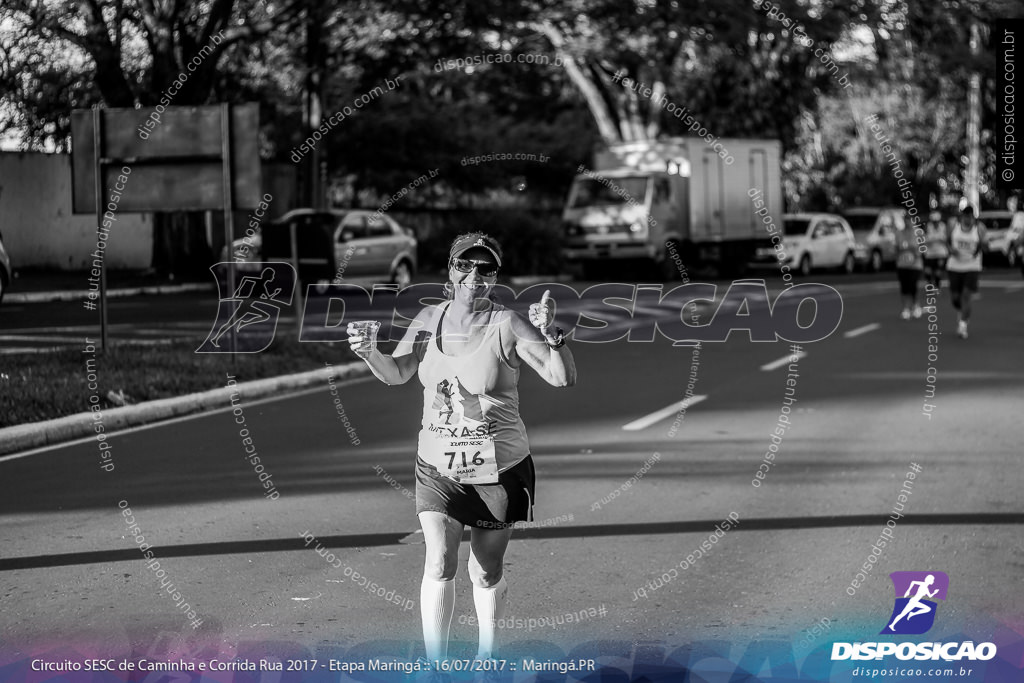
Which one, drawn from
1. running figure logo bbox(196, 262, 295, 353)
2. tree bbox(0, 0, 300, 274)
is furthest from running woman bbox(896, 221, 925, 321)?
tree bbox(0, 0, 300, 274)

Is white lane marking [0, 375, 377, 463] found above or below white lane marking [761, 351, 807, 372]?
below

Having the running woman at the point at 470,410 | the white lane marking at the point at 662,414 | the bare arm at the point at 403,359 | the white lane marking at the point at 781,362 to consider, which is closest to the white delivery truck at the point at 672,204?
the white lane marking at the point at 781,362

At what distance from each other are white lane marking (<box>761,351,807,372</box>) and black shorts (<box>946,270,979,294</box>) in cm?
230

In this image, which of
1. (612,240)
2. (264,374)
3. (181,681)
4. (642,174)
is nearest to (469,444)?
(181,681)

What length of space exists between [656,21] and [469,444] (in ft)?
80.2

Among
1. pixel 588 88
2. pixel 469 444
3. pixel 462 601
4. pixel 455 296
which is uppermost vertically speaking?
pixel 588 88

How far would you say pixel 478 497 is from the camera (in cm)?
476

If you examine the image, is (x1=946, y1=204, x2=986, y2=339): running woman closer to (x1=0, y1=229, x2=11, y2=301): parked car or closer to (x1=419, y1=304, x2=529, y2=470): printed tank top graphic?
(x1=0, y1=229, x2=11, y2=301): parked car

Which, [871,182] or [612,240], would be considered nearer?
[612,240]

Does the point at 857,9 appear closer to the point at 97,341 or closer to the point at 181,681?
the point at 97,341

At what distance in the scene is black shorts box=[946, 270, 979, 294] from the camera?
61.2 ft

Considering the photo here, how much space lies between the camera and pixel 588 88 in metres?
39.0

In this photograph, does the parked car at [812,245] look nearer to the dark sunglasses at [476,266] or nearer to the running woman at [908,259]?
the running woman at [908,259]

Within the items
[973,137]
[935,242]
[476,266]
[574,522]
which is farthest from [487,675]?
[973,137]
